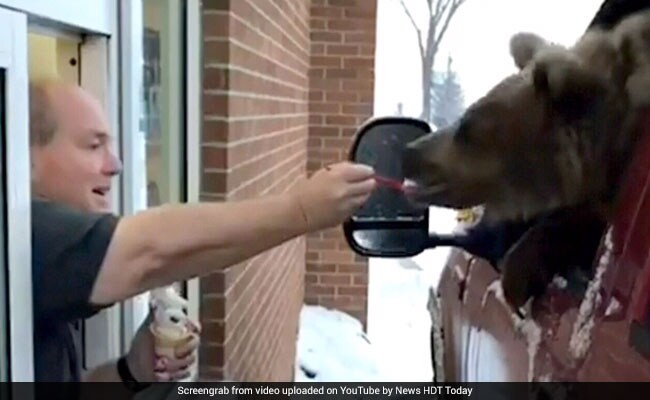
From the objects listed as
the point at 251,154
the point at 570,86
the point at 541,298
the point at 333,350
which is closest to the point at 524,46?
the point at 570,86

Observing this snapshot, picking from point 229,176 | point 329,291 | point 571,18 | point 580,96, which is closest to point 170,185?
point 229,176

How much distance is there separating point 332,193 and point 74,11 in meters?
0.66

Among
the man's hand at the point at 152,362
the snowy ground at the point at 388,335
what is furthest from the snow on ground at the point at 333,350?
the man's hand at the point at 152,362

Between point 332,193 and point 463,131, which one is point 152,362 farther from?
point 463,131

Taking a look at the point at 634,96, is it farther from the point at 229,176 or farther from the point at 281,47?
the point at 281,47

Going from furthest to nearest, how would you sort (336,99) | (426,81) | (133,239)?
(336,99) → (426,81) → (133,239)

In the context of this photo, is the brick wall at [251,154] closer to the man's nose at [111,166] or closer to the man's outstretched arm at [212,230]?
the man's nose at [111,166]

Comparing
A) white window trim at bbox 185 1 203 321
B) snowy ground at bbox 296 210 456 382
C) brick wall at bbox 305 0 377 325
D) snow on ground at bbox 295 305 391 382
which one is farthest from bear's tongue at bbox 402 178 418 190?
brick wall at bbox 305 0 377 325

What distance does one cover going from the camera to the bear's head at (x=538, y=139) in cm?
95

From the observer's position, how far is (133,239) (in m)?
1.12

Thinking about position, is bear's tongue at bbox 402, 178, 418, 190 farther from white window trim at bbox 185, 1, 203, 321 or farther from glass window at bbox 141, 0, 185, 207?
white window trim at bbox 185, 1, 203, 321

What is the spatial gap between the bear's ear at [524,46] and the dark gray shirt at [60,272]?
0.55 metres

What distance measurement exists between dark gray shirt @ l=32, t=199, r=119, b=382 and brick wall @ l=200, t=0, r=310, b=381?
0.75 m

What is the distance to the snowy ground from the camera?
2020 millimetres
